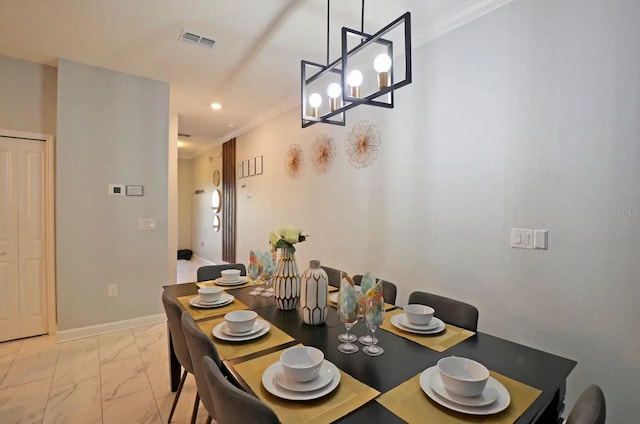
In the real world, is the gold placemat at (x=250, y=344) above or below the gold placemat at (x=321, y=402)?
above

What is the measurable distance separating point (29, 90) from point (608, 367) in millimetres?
4896

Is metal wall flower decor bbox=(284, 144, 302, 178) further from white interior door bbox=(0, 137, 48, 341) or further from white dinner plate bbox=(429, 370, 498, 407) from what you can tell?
white dinner plate bbox=(429, 370, 498, 407)

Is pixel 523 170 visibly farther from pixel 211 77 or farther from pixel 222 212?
pixel 222 212

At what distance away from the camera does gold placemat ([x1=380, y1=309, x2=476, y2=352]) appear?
4.27 ft

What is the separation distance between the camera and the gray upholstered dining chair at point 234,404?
0.77m

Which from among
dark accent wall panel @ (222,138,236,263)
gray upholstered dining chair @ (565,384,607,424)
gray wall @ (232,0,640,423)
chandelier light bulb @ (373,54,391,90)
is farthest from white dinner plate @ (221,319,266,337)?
dark accent wall panel @ (222,138,236,263)

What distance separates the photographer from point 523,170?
6.29ft

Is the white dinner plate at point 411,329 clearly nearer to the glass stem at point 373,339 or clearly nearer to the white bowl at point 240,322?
the glass stem at point 373,339

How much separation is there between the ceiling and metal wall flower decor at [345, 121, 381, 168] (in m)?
0.69

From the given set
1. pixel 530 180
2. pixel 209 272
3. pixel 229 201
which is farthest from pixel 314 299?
pixel 229 201

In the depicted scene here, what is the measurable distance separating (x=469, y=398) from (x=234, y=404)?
66cm

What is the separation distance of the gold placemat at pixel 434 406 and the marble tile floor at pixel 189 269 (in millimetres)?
4940

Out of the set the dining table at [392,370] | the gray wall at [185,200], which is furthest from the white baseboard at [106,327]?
the gray wall at [185,200]

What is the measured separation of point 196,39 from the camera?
102 inches
